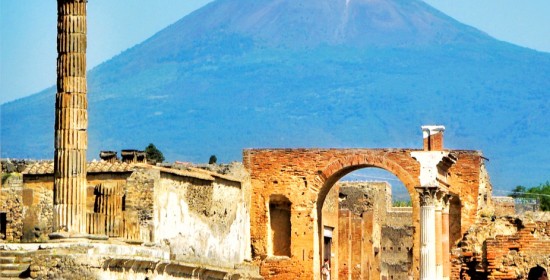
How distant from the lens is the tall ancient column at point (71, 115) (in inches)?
1687

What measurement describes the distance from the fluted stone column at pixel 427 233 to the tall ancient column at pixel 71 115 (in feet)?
24.9

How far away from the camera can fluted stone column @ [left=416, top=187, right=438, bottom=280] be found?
148ft

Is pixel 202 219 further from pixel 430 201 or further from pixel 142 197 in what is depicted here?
pixel 430 201

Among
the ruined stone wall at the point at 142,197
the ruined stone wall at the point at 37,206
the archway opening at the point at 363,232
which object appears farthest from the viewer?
the archway opening at the point at 363,232

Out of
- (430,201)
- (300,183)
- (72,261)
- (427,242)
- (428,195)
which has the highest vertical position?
(300,183)

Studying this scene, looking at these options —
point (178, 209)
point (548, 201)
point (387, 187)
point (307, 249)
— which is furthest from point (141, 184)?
point (548, 201)

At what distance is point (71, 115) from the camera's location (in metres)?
43.3

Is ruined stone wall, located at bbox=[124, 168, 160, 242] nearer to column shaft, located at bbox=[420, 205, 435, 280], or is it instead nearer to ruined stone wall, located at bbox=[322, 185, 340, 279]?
column shaft, located at bbox=[420, 205, 435, 280]

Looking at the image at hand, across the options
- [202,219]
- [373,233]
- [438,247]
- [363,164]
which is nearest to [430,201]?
[438,247]

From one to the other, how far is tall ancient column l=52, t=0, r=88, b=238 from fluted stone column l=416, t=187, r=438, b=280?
24.9 ft

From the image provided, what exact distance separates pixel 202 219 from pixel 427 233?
34.6 feet

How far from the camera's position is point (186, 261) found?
5209cm

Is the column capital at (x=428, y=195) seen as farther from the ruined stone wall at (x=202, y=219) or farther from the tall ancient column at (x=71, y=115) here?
the ruined stone wall at (x=202, y=219)

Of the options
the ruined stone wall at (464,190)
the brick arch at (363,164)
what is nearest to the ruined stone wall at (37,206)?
the brick arch at (363,164)
